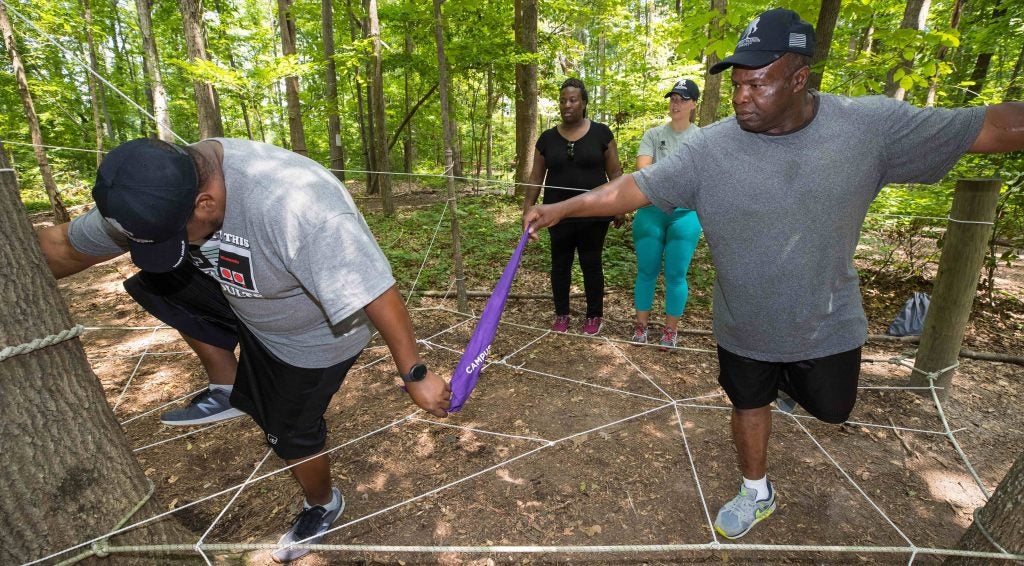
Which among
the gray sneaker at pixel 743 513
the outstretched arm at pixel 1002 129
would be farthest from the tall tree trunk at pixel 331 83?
the outstretched arm at pixel 1002 129

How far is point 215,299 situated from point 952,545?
3657 mm

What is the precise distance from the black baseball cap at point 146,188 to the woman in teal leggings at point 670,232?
9.77ft

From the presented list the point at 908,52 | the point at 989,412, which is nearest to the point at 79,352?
the point at 989,412

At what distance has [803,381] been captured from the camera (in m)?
1.94

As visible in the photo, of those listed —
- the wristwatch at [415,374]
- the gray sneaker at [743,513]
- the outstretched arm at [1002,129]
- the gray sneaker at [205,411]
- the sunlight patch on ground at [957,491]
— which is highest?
the outstretched arm at [1002,129]

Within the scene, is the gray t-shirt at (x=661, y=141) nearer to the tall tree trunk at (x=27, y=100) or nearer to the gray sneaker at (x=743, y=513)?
the gray sneaker at (x=743, y=513)

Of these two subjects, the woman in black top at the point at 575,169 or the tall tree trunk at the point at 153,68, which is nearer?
the woman in black top at the point at 575,169

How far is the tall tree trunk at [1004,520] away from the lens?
60.0 inches

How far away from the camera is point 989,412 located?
10.1ft

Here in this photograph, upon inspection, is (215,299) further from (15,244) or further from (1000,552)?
(1000,552)

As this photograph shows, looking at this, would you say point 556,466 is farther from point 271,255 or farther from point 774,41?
point 774,41

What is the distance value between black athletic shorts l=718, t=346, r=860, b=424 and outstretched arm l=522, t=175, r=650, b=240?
2.58 feet

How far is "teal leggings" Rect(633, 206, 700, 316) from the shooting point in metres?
3.51

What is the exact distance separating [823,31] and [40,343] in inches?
218
